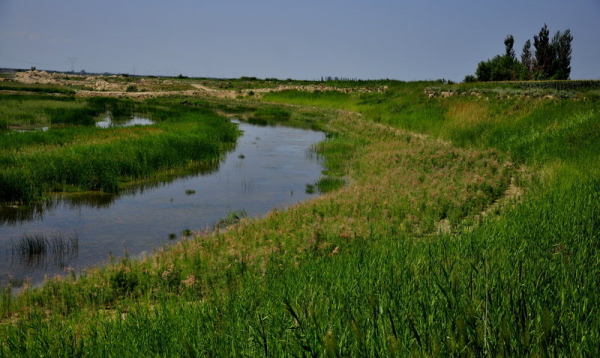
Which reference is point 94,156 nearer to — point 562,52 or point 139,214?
point 139,214

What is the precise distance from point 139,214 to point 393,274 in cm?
999

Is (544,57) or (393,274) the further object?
(544,57)

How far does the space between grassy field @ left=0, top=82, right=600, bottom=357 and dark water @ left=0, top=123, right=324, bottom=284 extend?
1632 millimetres

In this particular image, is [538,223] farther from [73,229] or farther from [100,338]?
[73,229]

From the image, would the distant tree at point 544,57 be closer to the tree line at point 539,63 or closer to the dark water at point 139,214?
the tree line at point 539,63

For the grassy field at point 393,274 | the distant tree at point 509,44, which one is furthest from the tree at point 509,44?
the grassy field at point 393,274

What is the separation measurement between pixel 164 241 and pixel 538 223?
8093 mm

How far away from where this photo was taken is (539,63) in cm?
5981

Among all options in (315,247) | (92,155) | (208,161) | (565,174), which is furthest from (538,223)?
(208,161)

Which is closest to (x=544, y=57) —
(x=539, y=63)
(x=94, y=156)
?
(x=539, y=63)

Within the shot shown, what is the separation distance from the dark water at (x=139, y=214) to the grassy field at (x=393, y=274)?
1.63 m

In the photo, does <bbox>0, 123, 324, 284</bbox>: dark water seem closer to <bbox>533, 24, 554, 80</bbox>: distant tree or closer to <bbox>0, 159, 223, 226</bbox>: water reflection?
<bbox>0, 159, 223, 226</bbox>: water reflection

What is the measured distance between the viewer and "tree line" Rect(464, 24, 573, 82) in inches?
2283

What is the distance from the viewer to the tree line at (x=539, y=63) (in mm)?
58000
